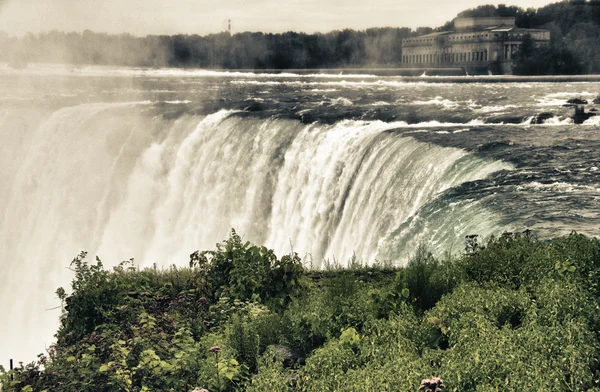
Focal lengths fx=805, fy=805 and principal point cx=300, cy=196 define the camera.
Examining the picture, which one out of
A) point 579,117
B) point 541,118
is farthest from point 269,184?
point 579,117

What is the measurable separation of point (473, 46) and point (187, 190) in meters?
99.4

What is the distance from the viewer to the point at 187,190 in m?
27.4

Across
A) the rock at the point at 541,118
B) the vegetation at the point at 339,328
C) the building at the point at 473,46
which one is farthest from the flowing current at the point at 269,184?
the building at the point at 473,46

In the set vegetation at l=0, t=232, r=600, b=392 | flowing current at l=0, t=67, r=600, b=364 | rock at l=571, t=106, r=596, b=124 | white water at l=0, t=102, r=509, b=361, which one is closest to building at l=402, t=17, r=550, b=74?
flowing current at l=0, t=67, r=600, b=364

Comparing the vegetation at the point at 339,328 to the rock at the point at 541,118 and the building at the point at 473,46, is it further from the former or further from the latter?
the building at the point at 473,46

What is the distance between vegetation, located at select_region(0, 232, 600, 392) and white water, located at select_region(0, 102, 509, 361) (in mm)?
4325

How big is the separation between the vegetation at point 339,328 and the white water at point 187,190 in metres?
4.33

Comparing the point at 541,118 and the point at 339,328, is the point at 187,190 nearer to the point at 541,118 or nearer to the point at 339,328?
the point at 541,118

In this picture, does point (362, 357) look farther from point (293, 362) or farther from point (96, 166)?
point (96, 166)

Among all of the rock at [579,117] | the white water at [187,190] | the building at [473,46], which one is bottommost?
the white water at [187,190]

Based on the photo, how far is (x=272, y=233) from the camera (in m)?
21.6

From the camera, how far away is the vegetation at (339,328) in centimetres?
585

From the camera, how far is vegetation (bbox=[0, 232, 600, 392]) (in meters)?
5.85

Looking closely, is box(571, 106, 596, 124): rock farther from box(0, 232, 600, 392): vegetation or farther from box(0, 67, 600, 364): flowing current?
box(0, 232, 600, 392): vegetation
